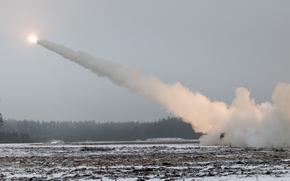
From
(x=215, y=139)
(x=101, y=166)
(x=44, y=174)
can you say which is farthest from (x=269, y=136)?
(x=44, y=174)

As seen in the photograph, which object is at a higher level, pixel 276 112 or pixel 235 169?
pixel 276 112

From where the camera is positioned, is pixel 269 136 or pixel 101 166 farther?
pixel 269 136

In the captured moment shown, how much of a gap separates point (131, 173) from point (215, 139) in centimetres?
4803

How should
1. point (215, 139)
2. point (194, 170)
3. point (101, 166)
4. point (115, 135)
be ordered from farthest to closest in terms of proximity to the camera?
point (115, 135)
point (215, 139)
point (101, 166)
point (194, 170)

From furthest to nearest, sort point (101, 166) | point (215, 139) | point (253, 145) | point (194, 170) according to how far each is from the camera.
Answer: point (215, 139) < point (253, 145) < point (101, 166) < point (194, 170)

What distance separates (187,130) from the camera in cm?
17438

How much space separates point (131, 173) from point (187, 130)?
144981 millimetres

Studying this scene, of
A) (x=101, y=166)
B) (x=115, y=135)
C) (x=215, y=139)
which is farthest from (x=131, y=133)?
(x=101, y=166)

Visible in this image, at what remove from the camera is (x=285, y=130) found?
235 feet

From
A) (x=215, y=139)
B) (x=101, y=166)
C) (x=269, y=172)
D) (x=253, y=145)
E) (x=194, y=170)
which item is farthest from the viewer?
(x=215, y=139)

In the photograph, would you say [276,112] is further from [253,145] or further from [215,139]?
[215,139]

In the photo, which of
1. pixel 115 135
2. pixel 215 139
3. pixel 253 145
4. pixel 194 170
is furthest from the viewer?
pixel 115 135

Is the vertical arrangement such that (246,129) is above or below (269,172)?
above

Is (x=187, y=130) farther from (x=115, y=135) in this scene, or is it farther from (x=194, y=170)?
(x=194, y=170)
